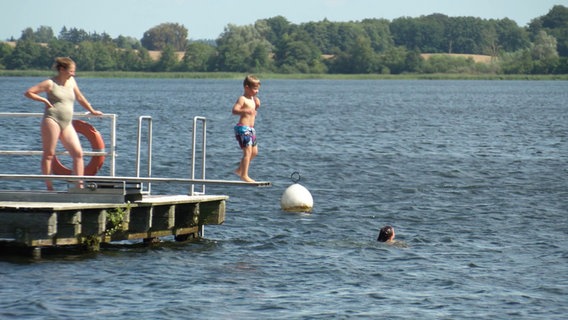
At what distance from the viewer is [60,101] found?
1748cm

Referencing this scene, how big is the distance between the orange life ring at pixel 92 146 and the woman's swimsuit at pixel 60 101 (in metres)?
0.82

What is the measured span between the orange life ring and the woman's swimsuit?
0.82 m

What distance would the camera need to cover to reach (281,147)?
46125mm

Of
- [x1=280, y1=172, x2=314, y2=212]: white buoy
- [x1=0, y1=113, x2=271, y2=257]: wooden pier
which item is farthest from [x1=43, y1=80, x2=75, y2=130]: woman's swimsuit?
[x1=280, y1=172, x2=314, y2=212]: white buoy

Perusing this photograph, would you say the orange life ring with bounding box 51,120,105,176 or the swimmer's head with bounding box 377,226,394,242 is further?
the swimmer's head with bounding box 377,226,394,242

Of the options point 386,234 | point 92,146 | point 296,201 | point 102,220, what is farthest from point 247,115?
point 296,201

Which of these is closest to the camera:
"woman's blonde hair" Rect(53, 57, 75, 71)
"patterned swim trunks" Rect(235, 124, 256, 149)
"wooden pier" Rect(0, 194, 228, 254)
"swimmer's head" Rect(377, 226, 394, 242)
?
"wooden pier" Rect(0, 194, 228, 254)

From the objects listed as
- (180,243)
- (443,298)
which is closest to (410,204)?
(180,243)

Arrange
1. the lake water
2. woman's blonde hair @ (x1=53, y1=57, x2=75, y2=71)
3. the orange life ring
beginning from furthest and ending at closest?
the orange life ring → woman's blonde hair @ (x1=53, y1=57, x2=75, y2=71) → the lake water

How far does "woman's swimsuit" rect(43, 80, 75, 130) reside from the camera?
17469mm

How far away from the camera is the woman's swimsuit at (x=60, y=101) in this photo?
17.5m

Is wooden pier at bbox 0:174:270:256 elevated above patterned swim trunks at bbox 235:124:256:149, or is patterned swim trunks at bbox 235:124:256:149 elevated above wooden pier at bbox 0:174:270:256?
patterned swim trunks at bbox 235:124:256:149

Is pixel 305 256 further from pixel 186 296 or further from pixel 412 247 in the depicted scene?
pixel 186 296

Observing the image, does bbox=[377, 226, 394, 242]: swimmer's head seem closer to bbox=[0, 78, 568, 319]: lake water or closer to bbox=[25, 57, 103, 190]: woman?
bbox=[0, 78, 568, 319]: lake water
